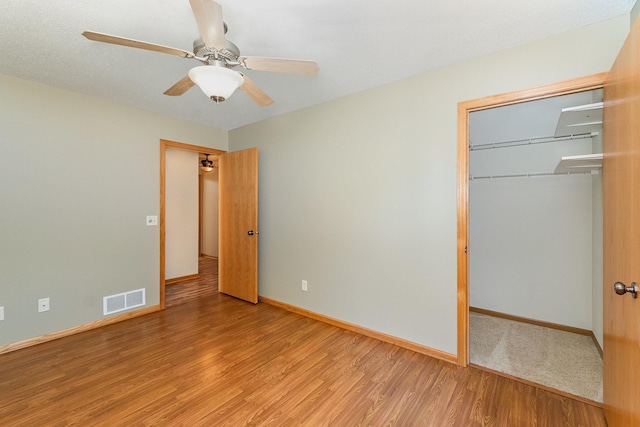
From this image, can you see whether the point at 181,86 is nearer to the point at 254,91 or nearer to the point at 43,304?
the point at 254,91

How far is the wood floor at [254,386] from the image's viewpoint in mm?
1657

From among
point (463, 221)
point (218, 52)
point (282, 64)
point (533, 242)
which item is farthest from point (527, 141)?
point (218, 52)

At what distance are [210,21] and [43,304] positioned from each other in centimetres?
310

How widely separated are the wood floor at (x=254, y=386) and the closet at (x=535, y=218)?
1.87ft

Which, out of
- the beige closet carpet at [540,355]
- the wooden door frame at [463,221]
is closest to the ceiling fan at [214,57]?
the wooden door frame at [463,221]

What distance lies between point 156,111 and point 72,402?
296cm

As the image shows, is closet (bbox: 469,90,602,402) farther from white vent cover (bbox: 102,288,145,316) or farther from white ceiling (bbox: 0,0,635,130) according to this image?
white vent cover (bbox: 102,288,145,316)

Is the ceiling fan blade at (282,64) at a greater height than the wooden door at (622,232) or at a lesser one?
greater

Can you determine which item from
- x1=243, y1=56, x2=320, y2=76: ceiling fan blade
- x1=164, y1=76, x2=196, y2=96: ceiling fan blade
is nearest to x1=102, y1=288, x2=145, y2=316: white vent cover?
x1=164, y1=76, x2=196, y2=96: ceiling fan blade

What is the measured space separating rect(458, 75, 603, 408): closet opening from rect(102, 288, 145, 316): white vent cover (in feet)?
11.4

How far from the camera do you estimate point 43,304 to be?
2.61m

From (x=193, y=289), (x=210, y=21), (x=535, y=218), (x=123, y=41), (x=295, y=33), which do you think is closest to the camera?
(x=210, y=21)

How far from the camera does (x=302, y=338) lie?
2.67 meters

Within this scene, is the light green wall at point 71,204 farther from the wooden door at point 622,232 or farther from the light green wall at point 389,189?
the wooden door at point 622,232
